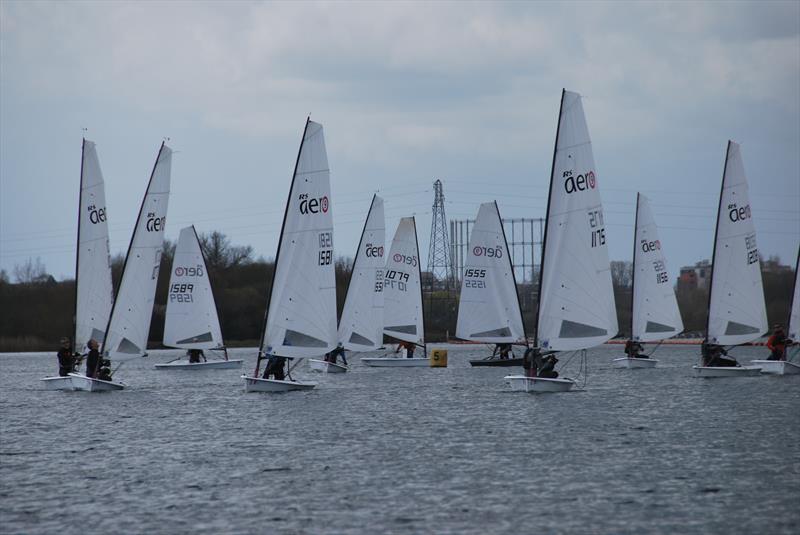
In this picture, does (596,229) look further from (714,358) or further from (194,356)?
(194,356)

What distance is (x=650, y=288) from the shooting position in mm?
55312

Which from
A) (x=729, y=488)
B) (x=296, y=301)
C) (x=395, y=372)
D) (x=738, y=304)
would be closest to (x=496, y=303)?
(x=395, y=372)

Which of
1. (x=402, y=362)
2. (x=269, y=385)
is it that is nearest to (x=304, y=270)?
(x=269, y=385)

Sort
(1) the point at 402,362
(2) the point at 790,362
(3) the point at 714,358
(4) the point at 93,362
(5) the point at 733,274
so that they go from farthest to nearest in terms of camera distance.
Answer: (1) the point at 402,362 < (2) the point at 790,362 < (5) the point at 733,274 < (3) the point at 714,358 < (4) the point at 93,362

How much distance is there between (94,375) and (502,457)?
1783cm

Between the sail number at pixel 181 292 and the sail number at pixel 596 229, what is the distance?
25475mm

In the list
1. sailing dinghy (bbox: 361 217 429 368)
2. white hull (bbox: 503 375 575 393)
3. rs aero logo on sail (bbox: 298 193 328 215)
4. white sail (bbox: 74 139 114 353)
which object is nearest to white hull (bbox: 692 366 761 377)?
white hull (bbox: 503 375 575 393)

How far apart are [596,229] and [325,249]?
25.0ft

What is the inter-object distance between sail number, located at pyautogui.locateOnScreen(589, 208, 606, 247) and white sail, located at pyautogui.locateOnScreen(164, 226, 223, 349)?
24830mm

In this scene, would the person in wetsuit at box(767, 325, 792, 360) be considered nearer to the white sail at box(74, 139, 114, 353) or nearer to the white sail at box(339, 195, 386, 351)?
the white sail at box(339, 195, 386, 351)

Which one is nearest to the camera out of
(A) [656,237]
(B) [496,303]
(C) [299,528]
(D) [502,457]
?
(C) [299,528]

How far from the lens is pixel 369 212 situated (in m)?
54.6

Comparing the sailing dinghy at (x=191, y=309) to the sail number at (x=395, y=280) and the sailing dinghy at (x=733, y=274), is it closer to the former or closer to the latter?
the sail number at (x=395, y=280)

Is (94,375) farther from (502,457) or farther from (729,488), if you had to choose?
(729,488)
